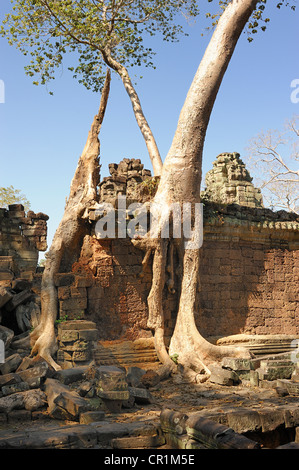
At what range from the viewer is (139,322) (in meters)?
8.90

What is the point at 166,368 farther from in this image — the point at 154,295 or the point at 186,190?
the point at 186,190

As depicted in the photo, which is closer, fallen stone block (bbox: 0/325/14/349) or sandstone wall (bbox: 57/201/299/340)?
fallen stone block (bbox: 0/325/14/349)

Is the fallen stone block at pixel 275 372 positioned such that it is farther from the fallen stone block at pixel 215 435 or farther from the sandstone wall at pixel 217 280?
the fallen stone block at pixel 215 435

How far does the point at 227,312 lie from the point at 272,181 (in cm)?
1223

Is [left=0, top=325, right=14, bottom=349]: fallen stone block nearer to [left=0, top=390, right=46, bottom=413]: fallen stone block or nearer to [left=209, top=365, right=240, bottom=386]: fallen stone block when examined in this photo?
[left=0, top=390, right=46, bottom=413]: fallen stone block

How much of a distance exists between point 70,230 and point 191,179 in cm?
263

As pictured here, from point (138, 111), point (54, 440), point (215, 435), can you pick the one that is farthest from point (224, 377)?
point (138, 111)

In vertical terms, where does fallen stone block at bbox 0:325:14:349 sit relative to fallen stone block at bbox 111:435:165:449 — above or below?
→ above

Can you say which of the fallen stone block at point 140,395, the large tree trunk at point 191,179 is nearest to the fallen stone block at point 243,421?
the fallen stone block at point 140,395

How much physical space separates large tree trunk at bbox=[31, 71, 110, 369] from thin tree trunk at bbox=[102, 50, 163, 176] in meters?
1.41

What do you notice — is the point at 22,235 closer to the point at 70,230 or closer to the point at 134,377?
the point at 70,230
